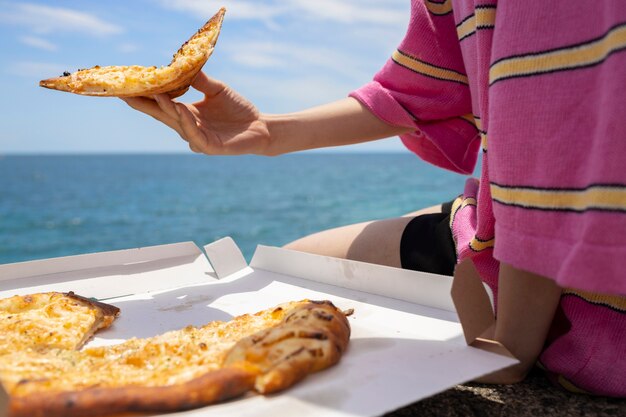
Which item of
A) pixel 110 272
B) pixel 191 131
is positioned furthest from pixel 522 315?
pixel 110 272

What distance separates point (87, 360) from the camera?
1.21m

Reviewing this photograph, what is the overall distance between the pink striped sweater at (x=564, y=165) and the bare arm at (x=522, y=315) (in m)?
0.06

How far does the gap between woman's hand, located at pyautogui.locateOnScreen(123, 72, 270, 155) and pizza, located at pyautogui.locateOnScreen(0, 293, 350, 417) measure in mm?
582

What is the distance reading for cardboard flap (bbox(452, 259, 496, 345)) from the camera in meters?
1.16

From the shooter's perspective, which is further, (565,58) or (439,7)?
(439,7)

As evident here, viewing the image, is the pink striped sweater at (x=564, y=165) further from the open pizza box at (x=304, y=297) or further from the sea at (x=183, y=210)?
the sea at (x=183, y=210)

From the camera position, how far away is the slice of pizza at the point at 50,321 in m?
1.32

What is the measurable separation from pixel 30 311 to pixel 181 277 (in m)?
0.57

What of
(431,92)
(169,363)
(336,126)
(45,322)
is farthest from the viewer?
(336,126)

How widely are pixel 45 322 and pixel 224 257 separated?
732 mm

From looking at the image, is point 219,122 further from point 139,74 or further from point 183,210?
point 183,210


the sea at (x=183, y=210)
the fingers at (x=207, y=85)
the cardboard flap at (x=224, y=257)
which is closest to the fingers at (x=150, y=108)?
the fingers at (x=207, y=85)

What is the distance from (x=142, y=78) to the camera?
161cm

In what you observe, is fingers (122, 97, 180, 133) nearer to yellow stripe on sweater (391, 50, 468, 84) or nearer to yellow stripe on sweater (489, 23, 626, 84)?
yellow stripe on sweater (391, 50, 468, 84)
